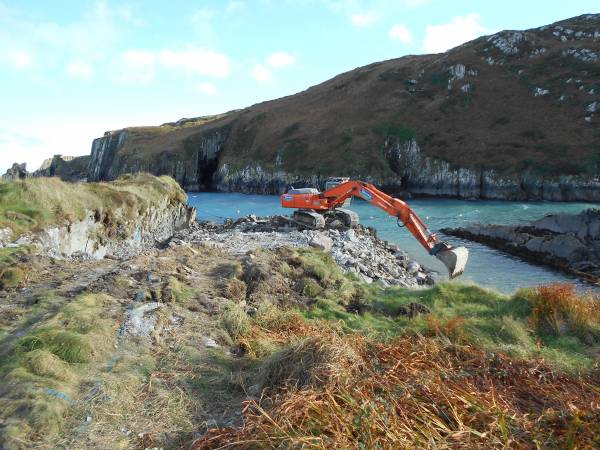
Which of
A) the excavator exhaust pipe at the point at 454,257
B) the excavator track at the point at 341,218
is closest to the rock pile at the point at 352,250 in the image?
the excavator track at the point at 341,218

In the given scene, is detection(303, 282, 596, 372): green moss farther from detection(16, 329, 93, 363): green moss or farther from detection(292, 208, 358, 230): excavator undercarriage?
detection(292, 208, 358, 230): excavator undercarriage

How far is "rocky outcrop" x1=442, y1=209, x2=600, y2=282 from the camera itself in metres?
21.6

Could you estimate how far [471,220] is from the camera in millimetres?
35781

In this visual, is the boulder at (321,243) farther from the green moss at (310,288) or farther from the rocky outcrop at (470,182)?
the rocky outcrop at (470,182)

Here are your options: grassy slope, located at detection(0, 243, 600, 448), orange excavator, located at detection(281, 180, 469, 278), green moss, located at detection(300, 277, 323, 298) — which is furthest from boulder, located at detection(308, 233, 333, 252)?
grassy slope, located at detection(0, 243, 600, 448)

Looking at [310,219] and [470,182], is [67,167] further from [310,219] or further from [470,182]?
[310,219]

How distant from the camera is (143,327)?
7.09 m

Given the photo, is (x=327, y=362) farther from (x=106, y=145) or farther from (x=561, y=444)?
(x=106, y=145)

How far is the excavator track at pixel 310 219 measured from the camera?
22000mm

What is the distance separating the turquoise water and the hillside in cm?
657

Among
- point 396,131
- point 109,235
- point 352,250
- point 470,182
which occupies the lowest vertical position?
point 352,250

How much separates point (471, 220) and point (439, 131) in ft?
106

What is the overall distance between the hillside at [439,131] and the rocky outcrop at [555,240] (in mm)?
24604

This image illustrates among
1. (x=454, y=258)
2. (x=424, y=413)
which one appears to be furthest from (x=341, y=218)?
(x=424, y=413)
